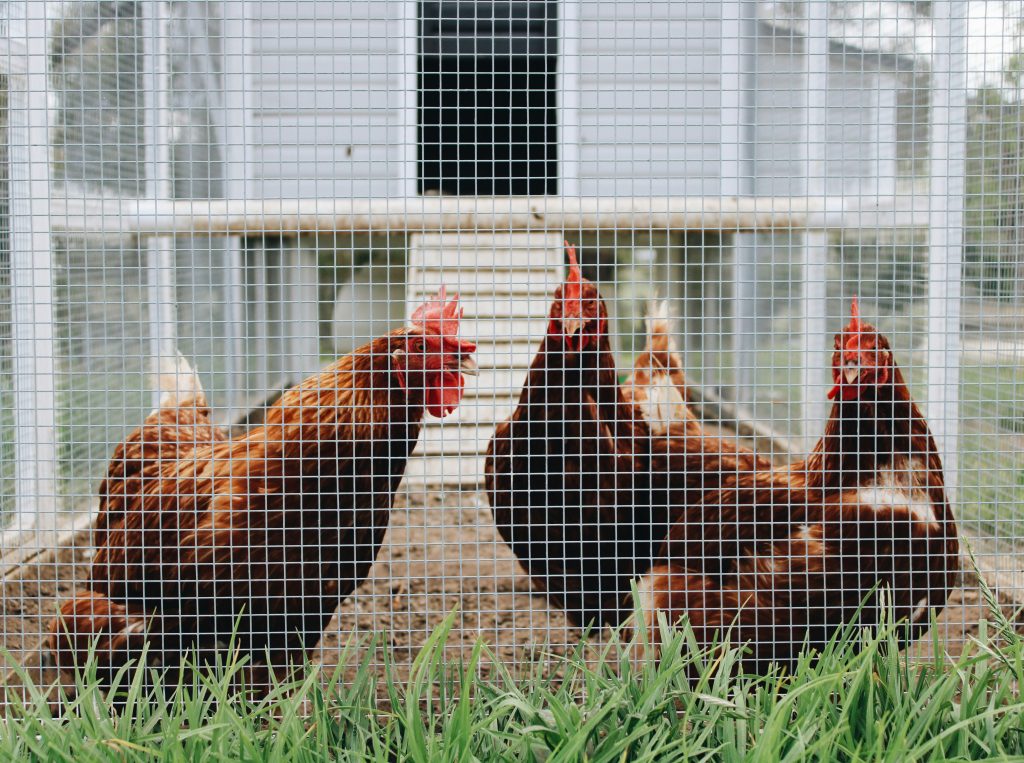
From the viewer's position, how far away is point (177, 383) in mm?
2387

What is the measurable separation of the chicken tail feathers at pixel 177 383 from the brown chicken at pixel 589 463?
831 mm

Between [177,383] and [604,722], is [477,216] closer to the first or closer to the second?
[177,383]

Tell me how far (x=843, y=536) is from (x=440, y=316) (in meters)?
1.09

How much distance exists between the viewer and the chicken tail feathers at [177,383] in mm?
2463

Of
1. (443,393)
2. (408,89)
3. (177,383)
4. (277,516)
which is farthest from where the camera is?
(177,383)

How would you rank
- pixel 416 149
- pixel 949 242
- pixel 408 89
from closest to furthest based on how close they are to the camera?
pixel 408 89
pixel 949 242
pixel 416 149

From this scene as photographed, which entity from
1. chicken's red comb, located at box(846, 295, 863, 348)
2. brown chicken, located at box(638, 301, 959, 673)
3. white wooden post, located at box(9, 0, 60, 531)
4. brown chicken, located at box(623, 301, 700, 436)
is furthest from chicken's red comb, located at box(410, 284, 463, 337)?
white wooden post, located at box(9, 0, 60, 531)

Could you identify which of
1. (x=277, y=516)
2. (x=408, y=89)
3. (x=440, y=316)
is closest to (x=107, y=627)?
(x=277, y=516)

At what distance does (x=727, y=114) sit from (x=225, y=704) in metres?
4.37

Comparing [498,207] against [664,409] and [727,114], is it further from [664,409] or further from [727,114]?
[727,114]

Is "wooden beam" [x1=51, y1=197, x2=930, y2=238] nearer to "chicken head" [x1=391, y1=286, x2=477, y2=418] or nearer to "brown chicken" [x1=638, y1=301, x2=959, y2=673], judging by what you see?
"chicken head" [x1=391, y1=286, x2=477, y2=418]

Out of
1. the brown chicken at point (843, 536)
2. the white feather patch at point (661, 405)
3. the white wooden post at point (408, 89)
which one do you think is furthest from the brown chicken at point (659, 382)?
the white wooden post at point (408, 89)

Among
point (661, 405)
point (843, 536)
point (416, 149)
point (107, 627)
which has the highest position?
point (416, 149)

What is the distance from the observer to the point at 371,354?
2215mm
